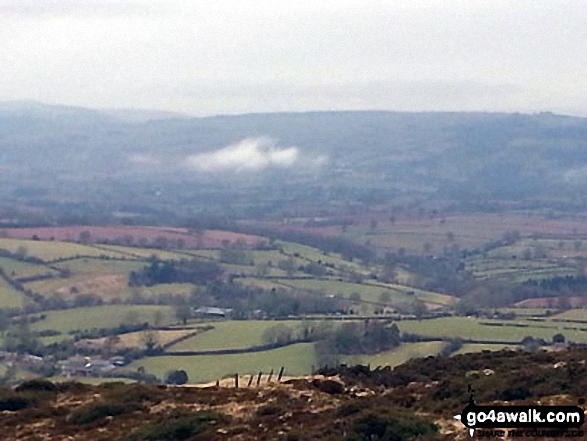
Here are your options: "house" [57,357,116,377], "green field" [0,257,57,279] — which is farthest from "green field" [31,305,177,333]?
"green field" [0,257,57,279]

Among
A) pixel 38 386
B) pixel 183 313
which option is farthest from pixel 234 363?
pixel 38 386

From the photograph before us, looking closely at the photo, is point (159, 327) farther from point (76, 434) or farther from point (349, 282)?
point (76, 434)

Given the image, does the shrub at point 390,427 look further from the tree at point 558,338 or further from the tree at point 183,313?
the tree at point 183,313

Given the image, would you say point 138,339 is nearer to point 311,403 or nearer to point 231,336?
point 231,336

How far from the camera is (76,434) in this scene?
29.9 m

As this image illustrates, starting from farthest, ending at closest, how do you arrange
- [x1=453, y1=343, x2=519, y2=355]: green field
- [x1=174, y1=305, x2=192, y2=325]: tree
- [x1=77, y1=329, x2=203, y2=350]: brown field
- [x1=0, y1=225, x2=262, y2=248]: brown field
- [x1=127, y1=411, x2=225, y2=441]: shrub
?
[x1=0, y1=225, x2=262, y2=248]: brown field
[x1=174, y1=305, x2=192, y2=325]: tree
[x1=77, y1=329, x2=203, y2=350]: brown field
[x1=453, y1=343, x2=519, y2=355]: green field
[x1=127, y1=411, x2=225, y2=441]: shrub

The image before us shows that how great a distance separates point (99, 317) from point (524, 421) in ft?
268

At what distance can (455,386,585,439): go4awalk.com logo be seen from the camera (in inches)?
936

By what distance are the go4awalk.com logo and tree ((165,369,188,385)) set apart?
4685cm

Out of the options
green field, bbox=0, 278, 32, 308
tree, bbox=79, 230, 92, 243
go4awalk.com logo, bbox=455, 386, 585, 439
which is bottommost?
green field, bbox=0, 278, 32, 308

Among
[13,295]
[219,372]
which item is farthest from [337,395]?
[13,295]

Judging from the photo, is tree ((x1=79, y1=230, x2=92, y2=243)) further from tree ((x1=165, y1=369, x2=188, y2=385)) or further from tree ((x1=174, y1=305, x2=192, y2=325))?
tree ((x1=165, y1=369, x2=188, y2=385))

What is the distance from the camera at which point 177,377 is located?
7162cm

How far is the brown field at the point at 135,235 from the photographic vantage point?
14962 cm
